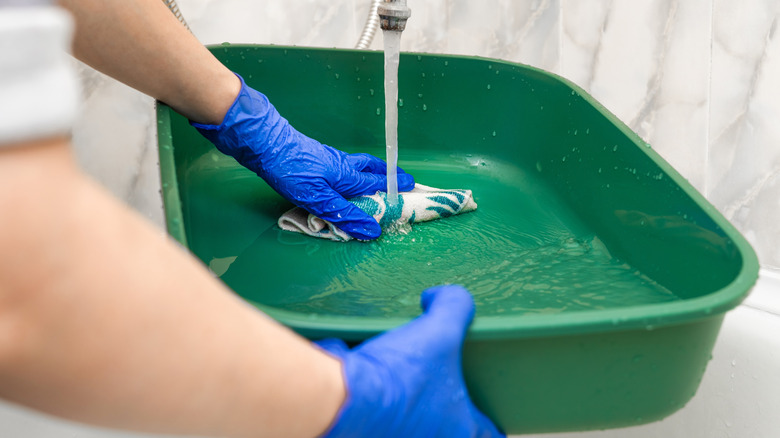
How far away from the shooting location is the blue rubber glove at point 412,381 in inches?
17.4

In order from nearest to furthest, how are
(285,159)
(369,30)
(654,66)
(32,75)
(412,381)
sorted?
(32,75) → (412,381) → (285,159) → (654,66) → (369,30)

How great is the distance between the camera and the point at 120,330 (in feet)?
1.05

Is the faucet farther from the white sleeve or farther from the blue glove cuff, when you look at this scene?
the white sleeve

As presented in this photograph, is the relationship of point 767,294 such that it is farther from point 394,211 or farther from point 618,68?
point 394,211

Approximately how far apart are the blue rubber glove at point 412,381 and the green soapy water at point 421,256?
0.66 ft

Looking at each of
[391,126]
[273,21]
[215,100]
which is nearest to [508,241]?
[391,126]

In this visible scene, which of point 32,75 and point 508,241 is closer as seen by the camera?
point 32,75

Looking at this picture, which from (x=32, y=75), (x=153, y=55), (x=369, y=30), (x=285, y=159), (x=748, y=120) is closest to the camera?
(x=32, y=75)

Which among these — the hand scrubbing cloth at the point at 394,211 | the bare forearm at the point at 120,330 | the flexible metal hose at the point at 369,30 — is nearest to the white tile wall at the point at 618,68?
the flexible metal hose at the point at 369,30

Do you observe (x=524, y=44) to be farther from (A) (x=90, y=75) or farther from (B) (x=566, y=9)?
(A) (x=90, y=75)

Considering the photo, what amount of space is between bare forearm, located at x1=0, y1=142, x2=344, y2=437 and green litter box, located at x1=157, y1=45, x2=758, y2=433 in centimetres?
9

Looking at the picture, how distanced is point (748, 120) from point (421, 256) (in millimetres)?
617

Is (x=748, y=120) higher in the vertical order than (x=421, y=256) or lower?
higher

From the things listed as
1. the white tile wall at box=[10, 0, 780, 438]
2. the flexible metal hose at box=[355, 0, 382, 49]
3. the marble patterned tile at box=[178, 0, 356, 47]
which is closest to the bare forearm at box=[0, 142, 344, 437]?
the white tile wall at box=[10, 0, 780, 438]
